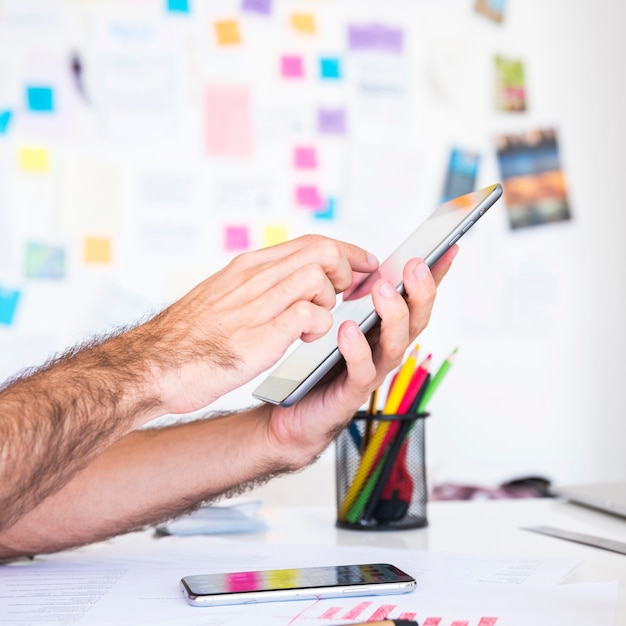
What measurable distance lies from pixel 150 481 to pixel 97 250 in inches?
49.6

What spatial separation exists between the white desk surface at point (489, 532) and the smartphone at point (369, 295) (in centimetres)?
16

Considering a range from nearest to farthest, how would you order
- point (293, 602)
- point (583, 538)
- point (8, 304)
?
point (293, 602), point (583, 538), point (8, 304)

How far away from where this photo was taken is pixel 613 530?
82cm

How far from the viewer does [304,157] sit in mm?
2082

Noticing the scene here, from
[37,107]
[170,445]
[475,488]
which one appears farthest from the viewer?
[37,107]

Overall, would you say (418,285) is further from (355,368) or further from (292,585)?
(292,585)

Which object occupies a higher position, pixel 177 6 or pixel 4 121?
pixel 177 6

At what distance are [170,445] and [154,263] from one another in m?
A: 1.23

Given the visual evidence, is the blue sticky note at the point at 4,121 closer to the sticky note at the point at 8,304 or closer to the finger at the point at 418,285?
the sticky note at the point at 8,304

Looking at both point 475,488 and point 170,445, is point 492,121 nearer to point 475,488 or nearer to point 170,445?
point 475,488

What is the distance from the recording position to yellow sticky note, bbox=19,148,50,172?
190 centimetres

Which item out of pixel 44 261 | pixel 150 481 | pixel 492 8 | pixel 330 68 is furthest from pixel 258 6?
pixel 150 481

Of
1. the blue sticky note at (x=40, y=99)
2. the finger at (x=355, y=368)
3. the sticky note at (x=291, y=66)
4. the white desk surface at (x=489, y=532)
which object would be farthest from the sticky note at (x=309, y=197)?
the finger at (x=355, y=368)

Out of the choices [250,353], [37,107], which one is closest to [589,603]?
[250,353]
